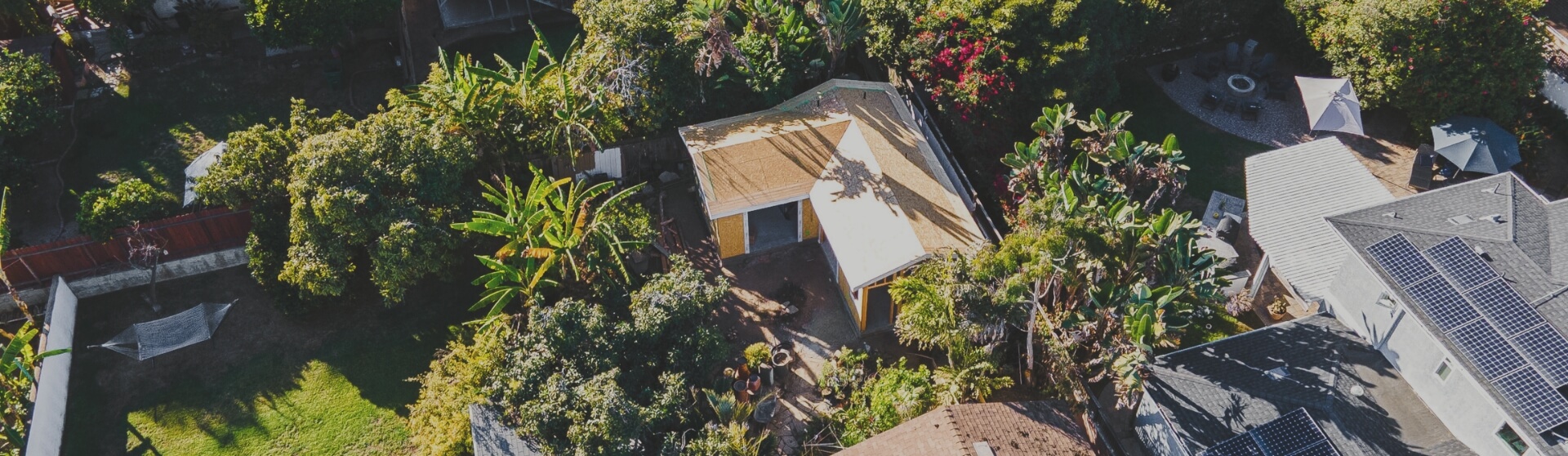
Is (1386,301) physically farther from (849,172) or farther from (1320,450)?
(849,172)

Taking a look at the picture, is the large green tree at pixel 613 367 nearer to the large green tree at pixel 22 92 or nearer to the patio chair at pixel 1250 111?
the large green tree at pixel 22 92

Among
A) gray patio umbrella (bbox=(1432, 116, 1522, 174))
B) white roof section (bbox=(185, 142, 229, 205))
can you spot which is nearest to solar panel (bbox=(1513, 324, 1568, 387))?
gray patio umbrella (bbox=(1432, 116, 1522, 174))

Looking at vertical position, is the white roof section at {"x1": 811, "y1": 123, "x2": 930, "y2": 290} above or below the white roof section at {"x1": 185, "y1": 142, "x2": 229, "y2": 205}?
below

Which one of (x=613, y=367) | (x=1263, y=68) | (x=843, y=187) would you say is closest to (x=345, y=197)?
(x=613, y=367)

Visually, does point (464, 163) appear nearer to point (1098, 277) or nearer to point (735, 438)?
point (735, 438)

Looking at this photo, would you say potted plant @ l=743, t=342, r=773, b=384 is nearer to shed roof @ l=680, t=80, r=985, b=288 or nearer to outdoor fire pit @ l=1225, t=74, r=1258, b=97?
shed roof @ l=680, t=80, r=985, b=288

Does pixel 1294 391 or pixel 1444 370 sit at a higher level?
pixel 1444 370
